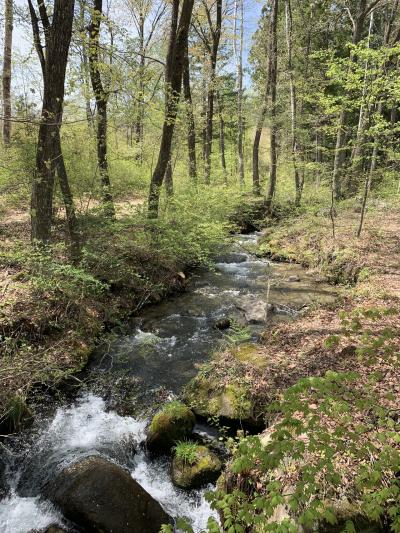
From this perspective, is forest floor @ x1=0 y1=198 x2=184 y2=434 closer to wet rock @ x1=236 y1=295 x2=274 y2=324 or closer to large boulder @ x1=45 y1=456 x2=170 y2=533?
large boulder @ x1=45 y1=456 x2=170 y2=533

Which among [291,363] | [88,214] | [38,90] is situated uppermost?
[38,90]

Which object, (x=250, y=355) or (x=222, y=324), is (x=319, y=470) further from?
(x=222, y=324)

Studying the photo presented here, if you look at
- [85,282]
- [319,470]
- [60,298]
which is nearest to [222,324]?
[85,282]

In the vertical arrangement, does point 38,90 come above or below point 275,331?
above

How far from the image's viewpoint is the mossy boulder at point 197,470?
422 cm

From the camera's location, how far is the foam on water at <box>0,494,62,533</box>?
12.1 feet

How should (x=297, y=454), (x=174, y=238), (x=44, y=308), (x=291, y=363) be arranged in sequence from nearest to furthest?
1. (x=297, y=454)
2. (x=291, y=363)
3. (x=44, y=308)
4. (x=174, y=238)

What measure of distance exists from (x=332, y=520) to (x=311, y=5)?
22876 millimetres

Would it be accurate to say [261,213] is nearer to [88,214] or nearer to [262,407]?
[88,214]

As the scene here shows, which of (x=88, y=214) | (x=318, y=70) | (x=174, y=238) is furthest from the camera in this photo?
(x=318, y=70)

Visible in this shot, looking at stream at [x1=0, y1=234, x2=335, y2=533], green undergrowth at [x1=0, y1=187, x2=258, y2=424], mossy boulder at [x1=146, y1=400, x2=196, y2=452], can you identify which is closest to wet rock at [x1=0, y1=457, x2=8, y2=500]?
stream at [x1=0, y1=234, x2=335, y2=533]

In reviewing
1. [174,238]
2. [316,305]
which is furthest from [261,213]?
[316,305]

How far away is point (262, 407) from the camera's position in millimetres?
4906

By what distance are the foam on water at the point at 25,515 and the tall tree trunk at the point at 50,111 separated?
4.45 m
